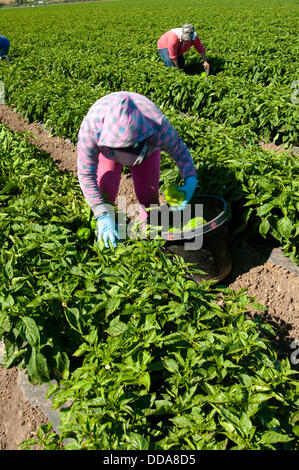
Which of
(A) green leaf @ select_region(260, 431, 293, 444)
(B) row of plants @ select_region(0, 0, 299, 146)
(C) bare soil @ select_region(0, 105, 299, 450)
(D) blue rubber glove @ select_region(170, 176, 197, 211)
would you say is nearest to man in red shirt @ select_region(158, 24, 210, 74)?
(B) row of plants @ select_region(0, 0, 299, 146)

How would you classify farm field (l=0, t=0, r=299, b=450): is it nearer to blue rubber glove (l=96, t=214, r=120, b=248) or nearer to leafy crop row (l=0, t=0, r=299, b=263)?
leafy crop row (l=0, t=0, r=299, b=263)

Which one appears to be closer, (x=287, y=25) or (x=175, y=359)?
(x=175, y=359)

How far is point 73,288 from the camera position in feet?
6.79

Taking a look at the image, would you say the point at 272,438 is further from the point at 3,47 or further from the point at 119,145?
the point at 3,47

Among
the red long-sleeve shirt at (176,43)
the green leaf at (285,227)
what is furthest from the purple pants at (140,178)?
the red long-sleeve shirt at (176,43)

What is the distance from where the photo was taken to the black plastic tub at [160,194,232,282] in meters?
2.85

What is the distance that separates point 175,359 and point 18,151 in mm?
3164

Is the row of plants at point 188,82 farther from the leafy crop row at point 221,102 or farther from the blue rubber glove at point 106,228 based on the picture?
the blue rubber glove at point 106,228

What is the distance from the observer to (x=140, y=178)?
3.20m

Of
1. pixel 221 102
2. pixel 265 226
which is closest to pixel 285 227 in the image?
pixel 265 226

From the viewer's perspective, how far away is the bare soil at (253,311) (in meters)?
2.26

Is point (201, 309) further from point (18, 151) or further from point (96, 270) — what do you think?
point (18, 151)

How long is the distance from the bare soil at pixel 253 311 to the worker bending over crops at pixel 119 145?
961 mm
